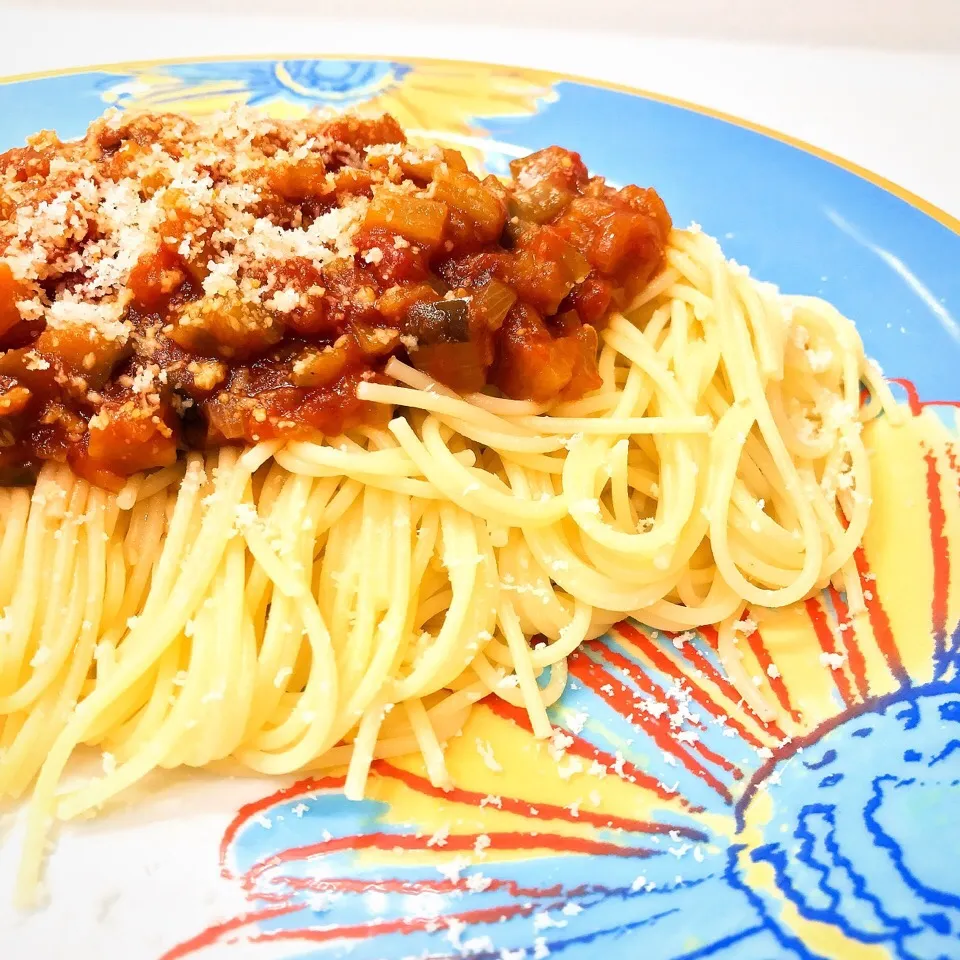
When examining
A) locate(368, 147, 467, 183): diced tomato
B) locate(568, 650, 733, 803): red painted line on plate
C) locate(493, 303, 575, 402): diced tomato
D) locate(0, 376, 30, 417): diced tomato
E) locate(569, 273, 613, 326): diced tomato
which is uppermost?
locate(368, 147, 467, 183): diced tomato

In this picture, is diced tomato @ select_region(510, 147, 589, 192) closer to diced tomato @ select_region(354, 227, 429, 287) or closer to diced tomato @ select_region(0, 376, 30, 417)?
diced tomato @ select_region(354, 227, 429, 287)

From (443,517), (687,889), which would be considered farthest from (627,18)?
(687,889)

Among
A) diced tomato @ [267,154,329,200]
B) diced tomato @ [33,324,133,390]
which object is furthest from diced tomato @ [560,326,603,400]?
diced tomato @ [33,324,133,390]

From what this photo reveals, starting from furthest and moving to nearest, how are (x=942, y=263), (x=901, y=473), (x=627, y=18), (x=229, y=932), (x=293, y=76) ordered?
(x=627, y=18) < (x=293, y=76) < (x=942, y=263) < (x=901, y=473) < (x=229, y=932)

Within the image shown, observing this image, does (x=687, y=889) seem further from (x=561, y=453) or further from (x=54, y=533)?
(x=54, y=533)

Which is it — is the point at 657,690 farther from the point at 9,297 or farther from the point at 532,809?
the point at 9,297
